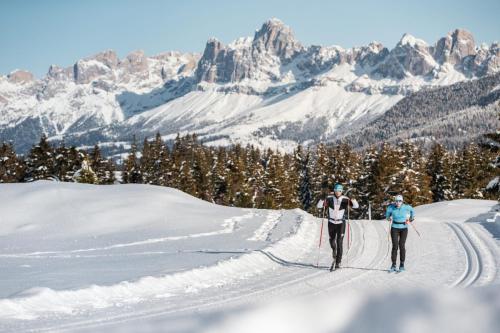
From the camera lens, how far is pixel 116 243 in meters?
20.5

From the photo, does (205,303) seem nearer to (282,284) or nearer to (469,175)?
(282,284)

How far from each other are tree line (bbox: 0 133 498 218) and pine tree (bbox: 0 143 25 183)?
12cm

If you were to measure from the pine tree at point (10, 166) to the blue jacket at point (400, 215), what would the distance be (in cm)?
6098

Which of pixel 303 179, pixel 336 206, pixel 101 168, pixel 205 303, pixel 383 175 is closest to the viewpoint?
pixel 205 303

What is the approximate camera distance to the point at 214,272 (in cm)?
1310

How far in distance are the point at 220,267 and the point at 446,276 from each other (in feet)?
19.2

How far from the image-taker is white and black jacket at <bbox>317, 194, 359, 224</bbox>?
1423 centimetres

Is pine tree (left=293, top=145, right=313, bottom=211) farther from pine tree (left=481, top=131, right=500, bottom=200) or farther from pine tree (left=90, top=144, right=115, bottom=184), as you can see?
pine tree (left=481, top=131, right=500, bottom=200)

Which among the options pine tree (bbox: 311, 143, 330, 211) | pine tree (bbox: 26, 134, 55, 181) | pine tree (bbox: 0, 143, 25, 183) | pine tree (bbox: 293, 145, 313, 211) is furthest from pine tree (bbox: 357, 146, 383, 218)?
pine tree (bbox: 0, 143, 25, 183)

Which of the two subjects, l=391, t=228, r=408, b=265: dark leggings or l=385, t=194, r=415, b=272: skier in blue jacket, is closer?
l=391, t=228, r=408, b=265: dark leggings

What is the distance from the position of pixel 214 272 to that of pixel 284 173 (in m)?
51.6

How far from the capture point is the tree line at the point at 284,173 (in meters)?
50.7

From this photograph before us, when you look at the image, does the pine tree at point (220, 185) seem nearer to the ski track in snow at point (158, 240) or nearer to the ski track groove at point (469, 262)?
the ski track in snow at point (158, 240)

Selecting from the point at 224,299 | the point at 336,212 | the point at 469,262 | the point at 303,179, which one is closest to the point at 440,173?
the point at 303,179
